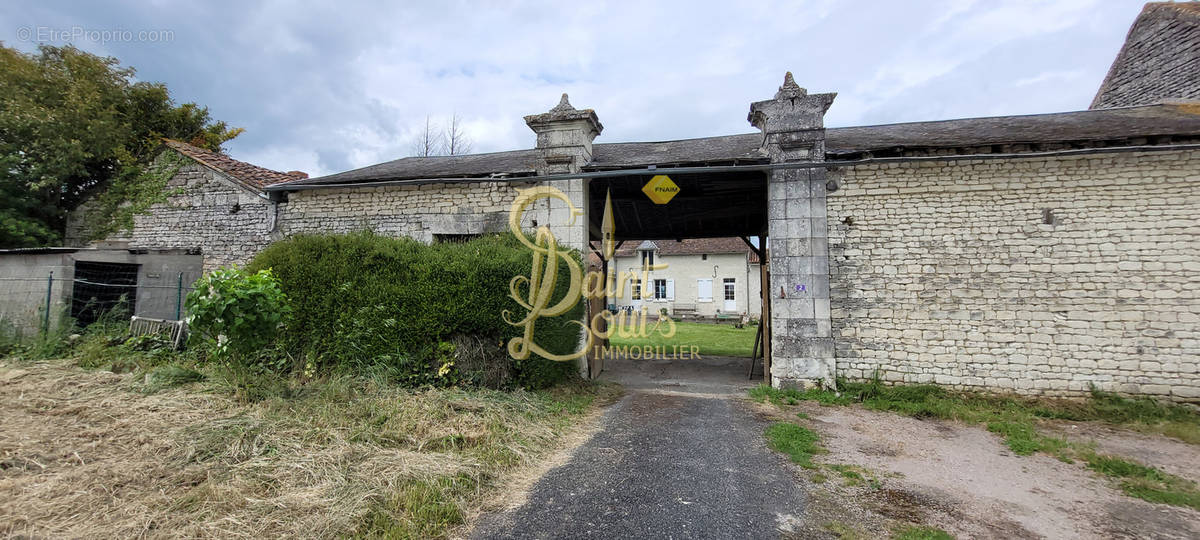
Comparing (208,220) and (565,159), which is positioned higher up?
(565,159)

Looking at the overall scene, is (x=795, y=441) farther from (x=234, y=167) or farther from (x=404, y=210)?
(x=234, y=167)

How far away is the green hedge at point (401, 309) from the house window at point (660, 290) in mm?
18058

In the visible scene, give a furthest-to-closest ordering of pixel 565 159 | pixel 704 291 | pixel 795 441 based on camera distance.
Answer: pixel 704 291, pixel 565 159, pixel 795 441

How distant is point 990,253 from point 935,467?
3615 millimetres

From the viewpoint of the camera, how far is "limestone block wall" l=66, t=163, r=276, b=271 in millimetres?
8586

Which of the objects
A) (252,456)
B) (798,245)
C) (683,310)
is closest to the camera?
(252,456)

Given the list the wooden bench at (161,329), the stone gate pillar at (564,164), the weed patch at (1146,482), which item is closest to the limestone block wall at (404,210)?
the stone gate pillar at (564,164)

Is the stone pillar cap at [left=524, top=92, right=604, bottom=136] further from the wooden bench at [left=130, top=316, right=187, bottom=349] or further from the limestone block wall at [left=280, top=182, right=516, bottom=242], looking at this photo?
the wooden bench at [left=130, top=316, right=187, bottom=349]

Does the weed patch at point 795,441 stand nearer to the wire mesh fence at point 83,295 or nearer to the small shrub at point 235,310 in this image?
the small shrub at point 235,310

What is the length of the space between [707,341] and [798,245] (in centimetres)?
830

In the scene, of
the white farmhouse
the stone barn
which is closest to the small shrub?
the stone barn

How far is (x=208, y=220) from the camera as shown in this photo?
29.1ft

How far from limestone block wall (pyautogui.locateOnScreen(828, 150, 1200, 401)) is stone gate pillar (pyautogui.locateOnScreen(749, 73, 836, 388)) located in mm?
206

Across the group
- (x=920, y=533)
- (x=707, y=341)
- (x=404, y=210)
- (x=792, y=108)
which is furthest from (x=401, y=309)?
(x=707, y=341)
